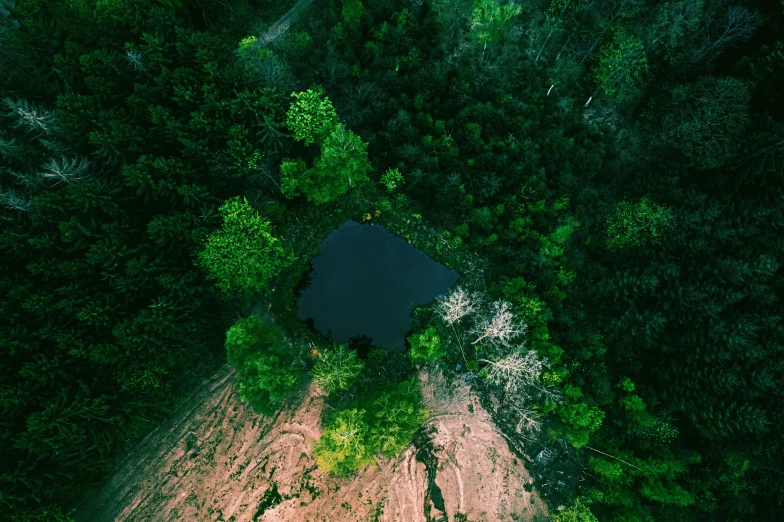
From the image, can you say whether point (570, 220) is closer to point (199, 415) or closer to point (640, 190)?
point (640, 190)

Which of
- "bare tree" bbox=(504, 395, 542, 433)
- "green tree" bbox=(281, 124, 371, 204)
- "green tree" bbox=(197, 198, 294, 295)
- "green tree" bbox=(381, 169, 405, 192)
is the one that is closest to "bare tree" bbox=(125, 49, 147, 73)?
"green tree" bbox=(197, 198, 294, 295)

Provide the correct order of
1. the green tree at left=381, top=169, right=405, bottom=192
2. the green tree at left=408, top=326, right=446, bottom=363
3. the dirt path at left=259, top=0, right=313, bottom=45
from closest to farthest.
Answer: the green tree at left=408, top=326, right=446, bottom=363 → the green tree at left=381, top=169, right=405, bottom=192 → the dirt path at left=259, top=0, right=313, bottom=45

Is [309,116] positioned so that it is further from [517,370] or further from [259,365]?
[517,370]

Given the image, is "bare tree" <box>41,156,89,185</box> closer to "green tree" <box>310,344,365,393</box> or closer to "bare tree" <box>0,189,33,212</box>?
"bare tree" <box>0,189,33,212</box>

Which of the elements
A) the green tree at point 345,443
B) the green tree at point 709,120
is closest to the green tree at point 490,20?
the green tree at point 709,120

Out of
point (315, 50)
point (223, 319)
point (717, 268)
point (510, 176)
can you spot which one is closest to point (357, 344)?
point (223, 319)
